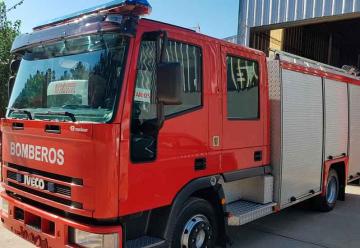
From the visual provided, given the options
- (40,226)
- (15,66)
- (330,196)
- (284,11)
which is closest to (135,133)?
(40,226)

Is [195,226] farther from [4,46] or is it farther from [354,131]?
[4,46]

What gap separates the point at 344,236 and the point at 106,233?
4.24 metres

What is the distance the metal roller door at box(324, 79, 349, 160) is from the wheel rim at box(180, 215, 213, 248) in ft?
11.5

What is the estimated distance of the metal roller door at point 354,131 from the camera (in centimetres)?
847

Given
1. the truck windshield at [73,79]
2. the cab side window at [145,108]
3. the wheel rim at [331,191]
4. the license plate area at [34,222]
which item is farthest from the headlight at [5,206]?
the wheel rim at [331,191]

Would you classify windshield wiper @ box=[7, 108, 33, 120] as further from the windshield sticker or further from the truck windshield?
the windshield sticker

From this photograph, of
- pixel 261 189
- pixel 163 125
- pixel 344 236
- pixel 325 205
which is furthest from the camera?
pixel 325 205

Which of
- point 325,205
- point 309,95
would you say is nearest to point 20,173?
point 309,95

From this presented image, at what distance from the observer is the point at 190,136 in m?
4.38

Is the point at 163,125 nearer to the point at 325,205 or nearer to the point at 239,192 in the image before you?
the point at 239,192

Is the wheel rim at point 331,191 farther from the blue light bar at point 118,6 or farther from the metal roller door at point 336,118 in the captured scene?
the blue light bar at point 118,6

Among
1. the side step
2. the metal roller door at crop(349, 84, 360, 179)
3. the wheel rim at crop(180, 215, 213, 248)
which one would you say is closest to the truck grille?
the wheel rim at crop(180, 215, 213, 248)

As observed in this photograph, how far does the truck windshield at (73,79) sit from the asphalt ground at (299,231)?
2.19 metres

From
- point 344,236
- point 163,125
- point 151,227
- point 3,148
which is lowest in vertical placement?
point 344,236
